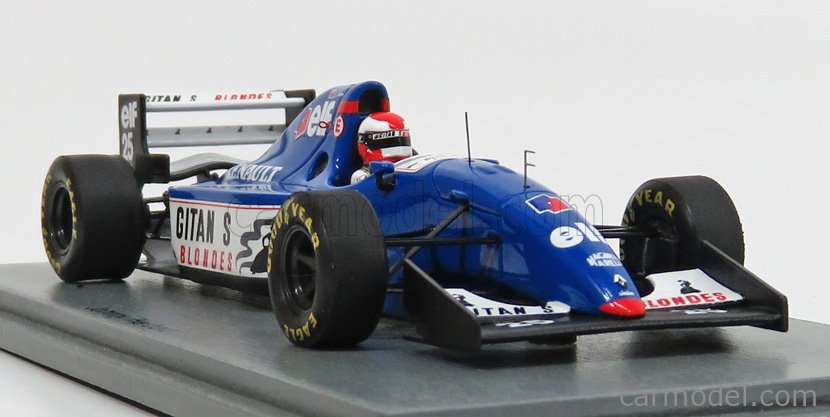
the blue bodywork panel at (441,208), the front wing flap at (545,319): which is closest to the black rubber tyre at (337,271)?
the front wing flap at (545,319)

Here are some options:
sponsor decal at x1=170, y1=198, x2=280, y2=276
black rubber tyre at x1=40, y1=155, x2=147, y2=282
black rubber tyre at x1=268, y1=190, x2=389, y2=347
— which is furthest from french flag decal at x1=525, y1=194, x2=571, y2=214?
black rubber tyre at x1=40, y1=155, x2=147, y2=282

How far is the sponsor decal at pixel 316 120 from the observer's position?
6.06m

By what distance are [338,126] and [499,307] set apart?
5.66ft

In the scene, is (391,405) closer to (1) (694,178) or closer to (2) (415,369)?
(2) (415,369)

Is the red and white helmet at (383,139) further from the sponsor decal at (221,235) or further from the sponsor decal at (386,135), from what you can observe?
the sponsor decal at (221,235)

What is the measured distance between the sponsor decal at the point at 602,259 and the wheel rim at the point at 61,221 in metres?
2.91

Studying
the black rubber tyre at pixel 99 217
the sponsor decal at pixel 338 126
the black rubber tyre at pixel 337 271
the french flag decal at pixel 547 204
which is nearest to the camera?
the black rubber tyre at pixel 337 271

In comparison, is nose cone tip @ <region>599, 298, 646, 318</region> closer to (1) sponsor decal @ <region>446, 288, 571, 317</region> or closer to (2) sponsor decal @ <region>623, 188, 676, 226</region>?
(1) sponsor decal @ <region>446, 288, 571, 317</region>

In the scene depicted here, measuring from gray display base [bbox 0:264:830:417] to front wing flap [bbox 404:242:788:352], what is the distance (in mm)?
103

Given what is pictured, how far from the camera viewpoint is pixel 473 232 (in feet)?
16.3

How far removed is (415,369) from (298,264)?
77 cm

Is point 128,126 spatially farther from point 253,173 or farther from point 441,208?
point 441,208

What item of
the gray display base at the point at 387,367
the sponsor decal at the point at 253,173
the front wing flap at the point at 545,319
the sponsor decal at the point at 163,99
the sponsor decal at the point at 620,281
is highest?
the sponsor decal at the point at 163,99

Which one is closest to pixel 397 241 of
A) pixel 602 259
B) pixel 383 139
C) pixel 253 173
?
pixel 602 259
